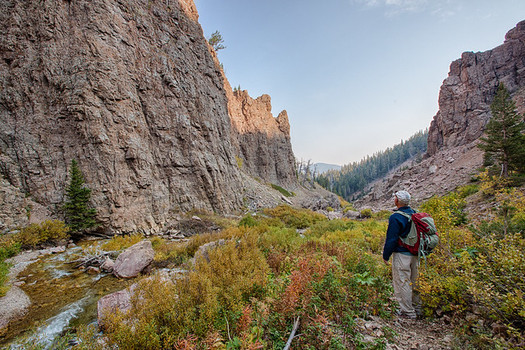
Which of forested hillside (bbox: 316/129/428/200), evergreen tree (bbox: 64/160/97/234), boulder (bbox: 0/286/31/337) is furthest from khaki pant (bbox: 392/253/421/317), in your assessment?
forested hillside (bbox: 316/129/428/200)

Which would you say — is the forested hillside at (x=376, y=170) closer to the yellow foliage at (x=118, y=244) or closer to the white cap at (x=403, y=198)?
the yellow foliage at (x=118, y=244)

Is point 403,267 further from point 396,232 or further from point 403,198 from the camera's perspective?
point 403,198

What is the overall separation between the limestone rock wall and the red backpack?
15261 mm

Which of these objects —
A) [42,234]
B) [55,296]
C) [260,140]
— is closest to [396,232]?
[55,296]

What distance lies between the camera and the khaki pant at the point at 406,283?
3.56 meters

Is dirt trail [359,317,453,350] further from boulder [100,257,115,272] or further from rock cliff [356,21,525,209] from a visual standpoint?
rock cliff [356,21,525,209]

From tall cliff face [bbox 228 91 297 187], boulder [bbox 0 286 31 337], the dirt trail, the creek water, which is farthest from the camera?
tall cliff face [bbox 228 91 297 187]

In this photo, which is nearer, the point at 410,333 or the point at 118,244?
the point at 410,333

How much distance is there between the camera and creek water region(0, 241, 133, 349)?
161 inches

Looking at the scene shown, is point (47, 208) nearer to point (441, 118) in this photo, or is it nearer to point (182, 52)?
point (182, 52)

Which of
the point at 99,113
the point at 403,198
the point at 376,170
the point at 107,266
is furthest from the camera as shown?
the point at 376,170

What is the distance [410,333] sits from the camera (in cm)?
302

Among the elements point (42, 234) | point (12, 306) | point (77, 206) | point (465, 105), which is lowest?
point (12, 306)

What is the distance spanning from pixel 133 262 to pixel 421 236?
331 inches
